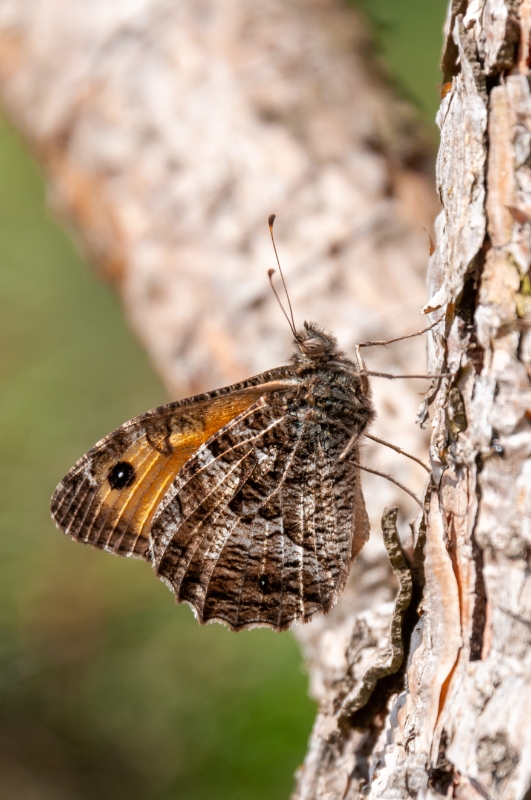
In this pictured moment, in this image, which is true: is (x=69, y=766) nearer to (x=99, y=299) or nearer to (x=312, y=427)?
(x=312, y=427)

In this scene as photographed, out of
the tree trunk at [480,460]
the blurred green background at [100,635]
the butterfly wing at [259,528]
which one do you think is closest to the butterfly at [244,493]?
the butterfly wing at [259,528]

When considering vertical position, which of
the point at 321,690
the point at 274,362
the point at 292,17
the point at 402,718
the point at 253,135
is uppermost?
the point at 292,17

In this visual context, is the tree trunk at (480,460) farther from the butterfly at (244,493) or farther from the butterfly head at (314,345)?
the butterfly head at (314,345)

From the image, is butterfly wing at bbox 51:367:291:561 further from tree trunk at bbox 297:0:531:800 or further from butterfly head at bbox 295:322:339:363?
tree trunk at bbox 297:0:531:800

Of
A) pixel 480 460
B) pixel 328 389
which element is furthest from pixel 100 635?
pixel 480 460

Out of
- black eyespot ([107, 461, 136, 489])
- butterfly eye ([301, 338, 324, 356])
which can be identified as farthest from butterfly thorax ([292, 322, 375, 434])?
black eyespot ([107, 461, 136, 489])

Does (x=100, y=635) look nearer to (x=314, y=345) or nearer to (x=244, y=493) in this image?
(x=244, y=493)

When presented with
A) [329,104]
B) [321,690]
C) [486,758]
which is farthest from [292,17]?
[486,758]
